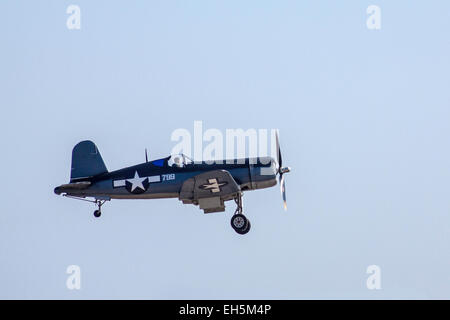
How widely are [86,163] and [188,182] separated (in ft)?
11.7

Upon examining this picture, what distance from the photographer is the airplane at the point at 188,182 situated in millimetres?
30141

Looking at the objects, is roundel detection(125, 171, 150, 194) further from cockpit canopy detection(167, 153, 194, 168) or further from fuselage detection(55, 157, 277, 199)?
cockpit canopy detection(167, 153, 194, 168)

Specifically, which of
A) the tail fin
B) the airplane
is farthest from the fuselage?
the tail fin

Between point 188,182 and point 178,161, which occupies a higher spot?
point 178,161

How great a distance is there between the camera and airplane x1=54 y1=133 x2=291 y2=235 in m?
30.1

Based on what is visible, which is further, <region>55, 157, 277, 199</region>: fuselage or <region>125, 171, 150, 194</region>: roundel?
<region>125, 171, 150, 194</region>: roundel

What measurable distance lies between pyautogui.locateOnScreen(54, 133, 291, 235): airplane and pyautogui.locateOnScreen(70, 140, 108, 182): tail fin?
0.95 ft

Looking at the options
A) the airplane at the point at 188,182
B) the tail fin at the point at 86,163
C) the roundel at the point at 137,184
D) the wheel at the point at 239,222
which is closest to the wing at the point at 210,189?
the airplane at the point at 188,182

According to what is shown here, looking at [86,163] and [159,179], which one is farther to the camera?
[86,163]

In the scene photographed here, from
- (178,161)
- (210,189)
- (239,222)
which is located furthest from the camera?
(178,161)

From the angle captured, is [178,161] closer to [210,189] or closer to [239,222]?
[210,189]

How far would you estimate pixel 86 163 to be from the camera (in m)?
31.9

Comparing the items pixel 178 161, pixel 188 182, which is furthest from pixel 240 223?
pixel 178 161

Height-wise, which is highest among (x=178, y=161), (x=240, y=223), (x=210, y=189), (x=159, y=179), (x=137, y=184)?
(x=178, y=161)
